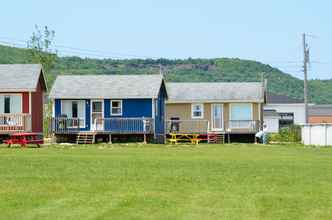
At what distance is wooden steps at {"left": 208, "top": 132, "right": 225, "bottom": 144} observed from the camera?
60.8m

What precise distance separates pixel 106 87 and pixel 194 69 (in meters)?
113

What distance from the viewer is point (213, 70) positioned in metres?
167

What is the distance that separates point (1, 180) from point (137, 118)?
3436cm

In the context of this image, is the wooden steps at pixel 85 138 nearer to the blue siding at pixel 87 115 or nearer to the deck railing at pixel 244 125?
the blue siding at pixel 87 115

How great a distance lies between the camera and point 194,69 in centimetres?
17000

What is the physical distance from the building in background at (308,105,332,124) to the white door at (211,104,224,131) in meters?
42.9

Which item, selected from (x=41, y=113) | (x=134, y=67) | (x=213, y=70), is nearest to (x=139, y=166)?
(x=41, y=113)

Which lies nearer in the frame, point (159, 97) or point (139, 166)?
point (139, 166)

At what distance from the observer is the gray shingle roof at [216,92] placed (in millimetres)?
63688

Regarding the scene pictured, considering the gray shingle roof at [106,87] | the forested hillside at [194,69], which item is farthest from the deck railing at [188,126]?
the forested hillside at [194,69]

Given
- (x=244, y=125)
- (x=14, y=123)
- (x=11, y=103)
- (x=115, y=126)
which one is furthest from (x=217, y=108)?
(x=14, y=123)

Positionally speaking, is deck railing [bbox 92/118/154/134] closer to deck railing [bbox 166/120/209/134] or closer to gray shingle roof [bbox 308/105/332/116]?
deck railing [bbox 166/120/209/134]

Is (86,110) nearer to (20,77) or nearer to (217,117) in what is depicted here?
(20,77)

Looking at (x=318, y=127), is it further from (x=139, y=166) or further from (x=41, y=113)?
(x=139, y=166)
